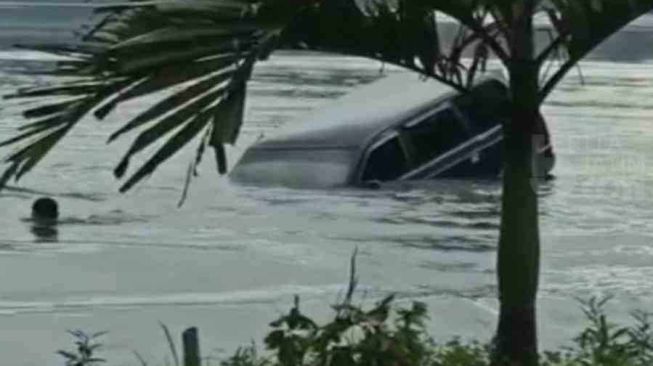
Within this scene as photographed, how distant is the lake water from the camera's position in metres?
10.8

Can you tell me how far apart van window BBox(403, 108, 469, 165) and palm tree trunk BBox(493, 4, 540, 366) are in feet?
34.0

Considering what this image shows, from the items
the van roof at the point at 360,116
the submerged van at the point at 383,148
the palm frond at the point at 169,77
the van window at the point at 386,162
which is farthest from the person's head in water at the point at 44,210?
the palm frond at the point at 169,77

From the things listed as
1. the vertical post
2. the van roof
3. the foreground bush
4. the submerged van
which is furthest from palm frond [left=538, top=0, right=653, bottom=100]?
the submerged van

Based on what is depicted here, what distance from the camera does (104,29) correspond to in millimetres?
6035

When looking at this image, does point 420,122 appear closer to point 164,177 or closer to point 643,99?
point 164,177

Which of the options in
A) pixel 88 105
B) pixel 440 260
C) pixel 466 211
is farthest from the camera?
pixel 466 211

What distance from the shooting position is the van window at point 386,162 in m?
17.0

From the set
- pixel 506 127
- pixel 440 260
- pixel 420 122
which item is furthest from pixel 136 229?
pixel 506 127

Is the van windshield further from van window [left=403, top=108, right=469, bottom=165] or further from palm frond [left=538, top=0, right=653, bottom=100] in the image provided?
palm frond [left=538, top=0, right=653, bottom=100]

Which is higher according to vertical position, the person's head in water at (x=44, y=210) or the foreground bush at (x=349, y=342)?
the person's head in water at (x=44, y=210)

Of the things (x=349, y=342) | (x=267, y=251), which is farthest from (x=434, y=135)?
(x=349, y=342)

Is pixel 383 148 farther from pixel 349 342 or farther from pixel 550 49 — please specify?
pixel 349 342

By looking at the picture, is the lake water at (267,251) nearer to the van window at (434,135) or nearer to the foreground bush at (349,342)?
the van window at (434,135)

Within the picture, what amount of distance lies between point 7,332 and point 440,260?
3.82m
